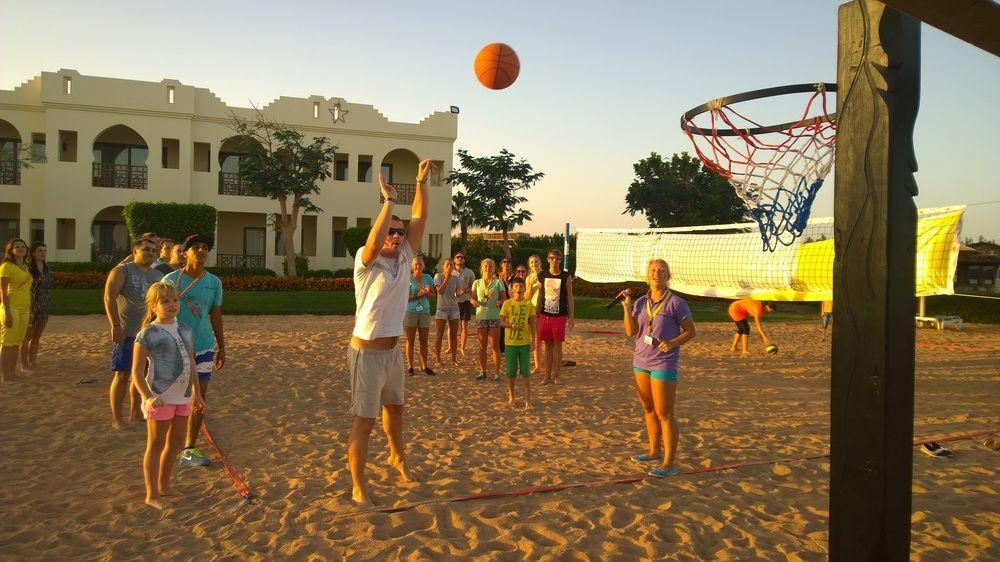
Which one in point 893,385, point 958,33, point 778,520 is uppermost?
point 958,33

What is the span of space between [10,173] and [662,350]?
32.6m

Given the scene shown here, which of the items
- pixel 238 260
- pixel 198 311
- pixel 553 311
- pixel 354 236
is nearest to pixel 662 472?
pixel 198 311

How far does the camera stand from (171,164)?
98.3ft

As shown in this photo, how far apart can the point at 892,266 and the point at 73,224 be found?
33.5 m

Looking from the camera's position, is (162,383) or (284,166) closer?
(162,383)

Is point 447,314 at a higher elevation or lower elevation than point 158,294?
lower

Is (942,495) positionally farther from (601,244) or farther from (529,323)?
(601,244)

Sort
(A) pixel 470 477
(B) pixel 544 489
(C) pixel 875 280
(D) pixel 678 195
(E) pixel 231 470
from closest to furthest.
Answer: (C) pixel 875 280 → (B) pixel 544 489 → (E) pixel 231 470 → (A) pixel 470 477 → (D) pixel 678 195

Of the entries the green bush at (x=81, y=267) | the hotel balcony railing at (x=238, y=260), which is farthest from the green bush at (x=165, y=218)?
the hotel balcony railing at (x=238, y=260)

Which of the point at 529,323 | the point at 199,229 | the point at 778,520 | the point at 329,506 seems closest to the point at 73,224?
the point at 199,229

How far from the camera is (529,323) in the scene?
7641 mm

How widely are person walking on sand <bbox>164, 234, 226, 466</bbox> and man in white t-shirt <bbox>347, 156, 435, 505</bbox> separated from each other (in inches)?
59.9

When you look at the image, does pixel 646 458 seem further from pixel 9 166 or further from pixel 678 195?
pixel 678 195

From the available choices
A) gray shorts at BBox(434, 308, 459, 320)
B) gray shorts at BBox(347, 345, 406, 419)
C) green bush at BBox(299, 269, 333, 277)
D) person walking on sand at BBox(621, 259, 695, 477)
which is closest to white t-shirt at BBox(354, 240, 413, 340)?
gray shorts at BBox(347, 345, 406, 419)
